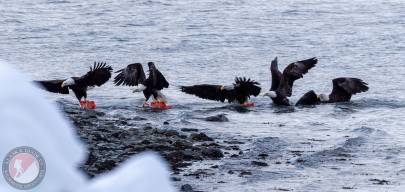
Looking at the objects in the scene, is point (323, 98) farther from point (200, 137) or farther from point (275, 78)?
point (200, 137)

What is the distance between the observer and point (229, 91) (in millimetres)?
26875

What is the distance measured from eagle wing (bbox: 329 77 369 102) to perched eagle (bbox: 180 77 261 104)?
2111mm

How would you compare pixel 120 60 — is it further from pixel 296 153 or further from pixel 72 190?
pixel 72 190

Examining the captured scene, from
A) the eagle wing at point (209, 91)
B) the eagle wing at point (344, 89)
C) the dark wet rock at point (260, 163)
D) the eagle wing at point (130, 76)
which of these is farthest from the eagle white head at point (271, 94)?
the dark wet rock at point (260, 163)

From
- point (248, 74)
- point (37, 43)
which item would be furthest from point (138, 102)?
point (37, 43)

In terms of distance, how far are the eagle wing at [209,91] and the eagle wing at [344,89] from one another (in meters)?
2.87

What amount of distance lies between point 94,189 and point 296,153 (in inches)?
332

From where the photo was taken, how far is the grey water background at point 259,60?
19.5 meters

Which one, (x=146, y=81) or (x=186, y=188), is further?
(x=146, y=81)

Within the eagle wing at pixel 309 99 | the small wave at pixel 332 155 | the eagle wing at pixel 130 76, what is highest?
the eagle wing at pixel 130 76

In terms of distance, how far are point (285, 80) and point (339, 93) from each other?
1536 millimetres

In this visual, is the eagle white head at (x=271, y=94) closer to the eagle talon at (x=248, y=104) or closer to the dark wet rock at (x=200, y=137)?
the eagle talon at (x=248, y=104)

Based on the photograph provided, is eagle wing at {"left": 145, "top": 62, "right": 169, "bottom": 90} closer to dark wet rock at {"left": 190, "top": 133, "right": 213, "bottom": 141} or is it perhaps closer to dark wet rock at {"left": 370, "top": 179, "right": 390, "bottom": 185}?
dark wet rock at {"left": 190, "top": 133, "right": 213, "bottom": 141}

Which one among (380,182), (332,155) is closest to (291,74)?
(332,155)
